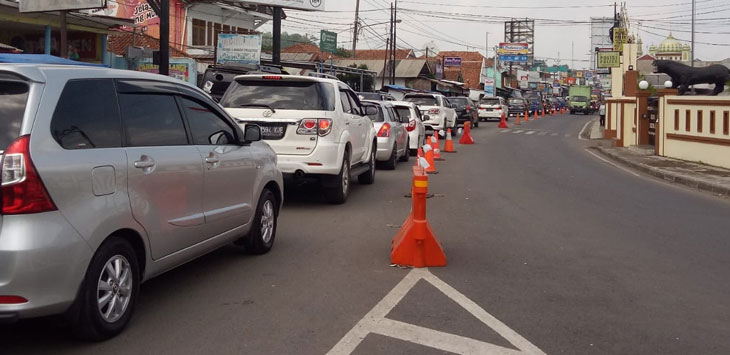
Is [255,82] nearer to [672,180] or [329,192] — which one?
[329,192]

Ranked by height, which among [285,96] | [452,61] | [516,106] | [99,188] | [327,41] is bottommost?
[99,188]

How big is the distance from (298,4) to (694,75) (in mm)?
19167

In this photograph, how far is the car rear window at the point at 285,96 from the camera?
1002 cm

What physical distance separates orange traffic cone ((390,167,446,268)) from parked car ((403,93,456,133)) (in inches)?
772

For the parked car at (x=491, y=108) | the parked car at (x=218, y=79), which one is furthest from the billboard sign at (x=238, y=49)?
the parked car at (x=491, y=108)

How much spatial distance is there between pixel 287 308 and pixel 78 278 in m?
1.71

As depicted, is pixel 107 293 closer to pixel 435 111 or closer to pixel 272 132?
pixel 272 132

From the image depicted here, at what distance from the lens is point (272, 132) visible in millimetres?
9953

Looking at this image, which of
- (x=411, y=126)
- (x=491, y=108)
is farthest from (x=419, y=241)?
(x=491, y=108)

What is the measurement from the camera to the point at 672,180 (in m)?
15.9

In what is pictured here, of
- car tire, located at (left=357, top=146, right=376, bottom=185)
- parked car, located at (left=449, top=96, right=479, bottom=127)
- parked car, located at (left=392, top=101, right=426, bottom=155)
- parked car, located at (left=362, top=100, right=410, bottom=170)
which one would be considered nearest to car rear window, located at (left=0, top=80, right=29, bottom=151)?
car tire, located at (left=357, top=146, right=376, bottom=185)

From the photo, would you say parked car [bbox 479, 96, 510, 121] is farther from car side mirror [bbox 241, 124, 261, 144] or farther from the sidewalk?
car side mirror [bbox 241, 124, 261, 144]

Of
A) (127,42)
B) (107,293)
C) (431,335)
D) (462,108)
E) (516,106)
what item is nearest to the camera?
(107,293)

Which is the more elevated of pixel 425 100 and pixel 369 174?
pixel 425 100
